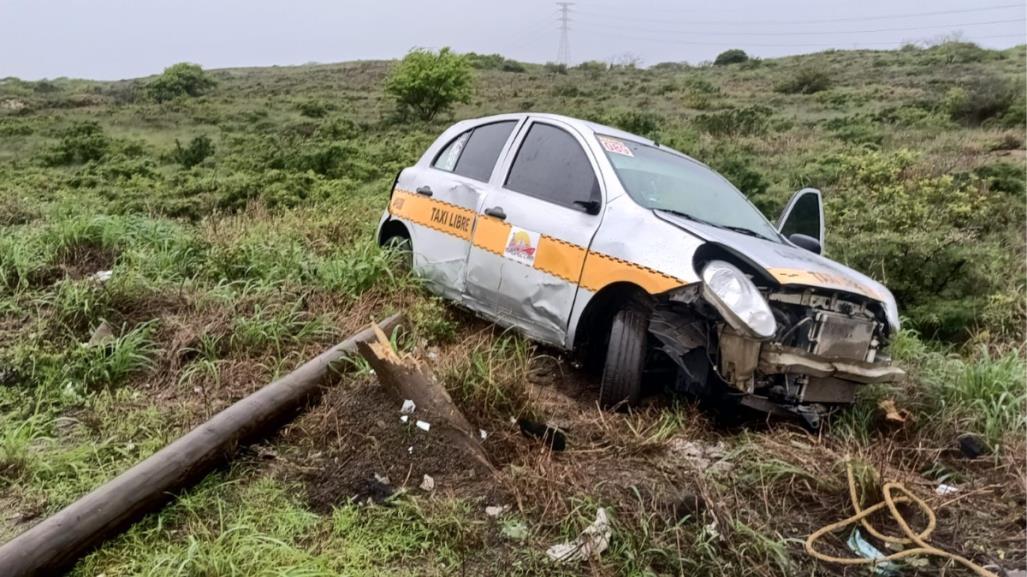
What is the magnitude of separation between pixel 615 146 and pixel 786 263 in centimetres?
143

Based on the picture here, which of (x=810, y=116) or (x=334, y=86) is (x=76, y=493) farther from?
(x=334, y=86)

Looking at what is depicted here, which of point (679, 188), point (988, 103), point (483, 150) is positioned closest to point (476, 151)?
point (483, 150)

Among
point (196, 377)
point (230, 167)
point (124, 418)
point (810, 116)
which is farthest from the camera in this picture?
point (810, 116)

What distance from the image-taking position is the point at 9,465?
3.28 meters

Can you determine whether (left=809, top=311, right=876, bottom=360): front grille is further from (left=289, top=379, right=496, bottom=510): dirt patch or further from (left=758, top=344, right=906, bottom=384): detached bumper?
(left=289, top=379, right=496, bottom=510): dirt patch

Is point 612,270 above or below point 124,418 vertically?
above

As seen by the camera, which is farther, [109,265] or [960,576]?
[109,265]

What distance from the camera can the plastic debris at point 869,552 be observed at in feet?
9.25

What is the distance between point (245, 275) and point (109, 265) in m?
1.13

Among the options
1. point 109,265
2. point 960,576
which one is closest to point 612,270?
point 960,576

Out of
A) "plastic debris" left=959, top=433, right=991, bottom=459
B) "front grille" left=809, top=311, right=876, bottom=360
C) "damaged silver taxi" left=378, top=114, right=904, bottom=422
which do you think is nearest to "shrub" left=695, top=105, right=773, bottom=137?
"damaged silver taxi" left=378, top=114, right=904, bottom=422

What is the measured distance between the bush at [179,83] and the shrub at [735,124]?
90.4 feet

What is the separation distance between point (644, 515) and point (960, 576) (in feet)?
4.01

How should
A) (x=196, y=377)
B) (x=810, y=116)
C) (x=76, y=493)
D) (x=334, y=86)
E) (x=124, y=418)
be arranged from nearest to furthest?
(x=76, y=493)
(x=124, y=418)
(x=196, y=377)
(x=810, y=116)
(x=334, y=86)
